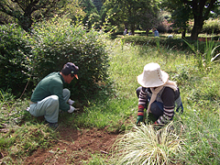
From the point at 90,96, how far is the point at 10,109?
1.68m

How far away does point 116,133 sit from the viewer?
9.20 ft

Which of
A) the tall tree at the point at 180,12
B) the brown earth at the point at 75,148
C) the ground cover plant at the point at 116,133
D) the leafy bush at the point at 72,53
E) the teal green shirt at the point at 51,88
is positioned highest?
the tall tree at the point at 180,12

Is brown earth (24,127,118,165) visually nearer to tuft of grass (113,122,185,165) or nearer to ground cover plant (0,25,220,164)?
ground cover plant (0,25,220,164)

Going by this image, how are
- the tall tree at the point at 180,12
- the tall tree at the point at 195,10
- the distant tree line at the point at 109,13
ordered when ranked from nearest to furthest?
1. the distant tree line at the point at 109,13
2. the tall tree at the point at 195,10
3. the tall tree at the point at 180,12

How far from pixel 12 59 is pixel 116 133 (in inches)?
120

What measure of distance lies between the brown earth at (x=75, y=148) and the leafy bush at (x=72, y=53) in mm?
1247

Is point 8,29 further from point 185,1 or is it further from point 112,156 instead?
point 185,1

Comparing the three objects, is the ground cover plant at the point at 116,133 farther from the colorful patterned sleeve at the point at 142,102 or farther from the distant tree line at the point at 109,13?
the distant tree line at the point at 109,13

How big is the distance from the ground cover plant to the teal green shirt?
456mm

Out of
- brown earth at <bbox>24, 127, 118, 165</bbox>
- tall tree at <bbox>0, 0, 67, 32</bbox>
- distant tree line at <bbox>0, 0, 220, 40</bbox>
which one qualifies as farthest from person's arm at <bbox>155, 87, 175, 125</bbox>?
tall tree at <bbox>0, 0, 67, 32</bbox>

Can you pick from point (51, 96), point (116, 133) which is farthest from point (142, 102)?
point (51, 96)

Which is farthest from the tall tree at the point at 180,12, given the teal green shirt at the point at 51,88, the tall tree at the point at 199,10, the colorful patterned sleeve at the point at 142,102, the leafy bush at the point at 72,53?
the teal green shirt at the point at 51,88

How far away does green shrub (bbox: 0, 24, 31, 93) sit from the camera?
3941 mm

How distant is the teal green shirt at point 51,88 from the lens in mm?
2744
